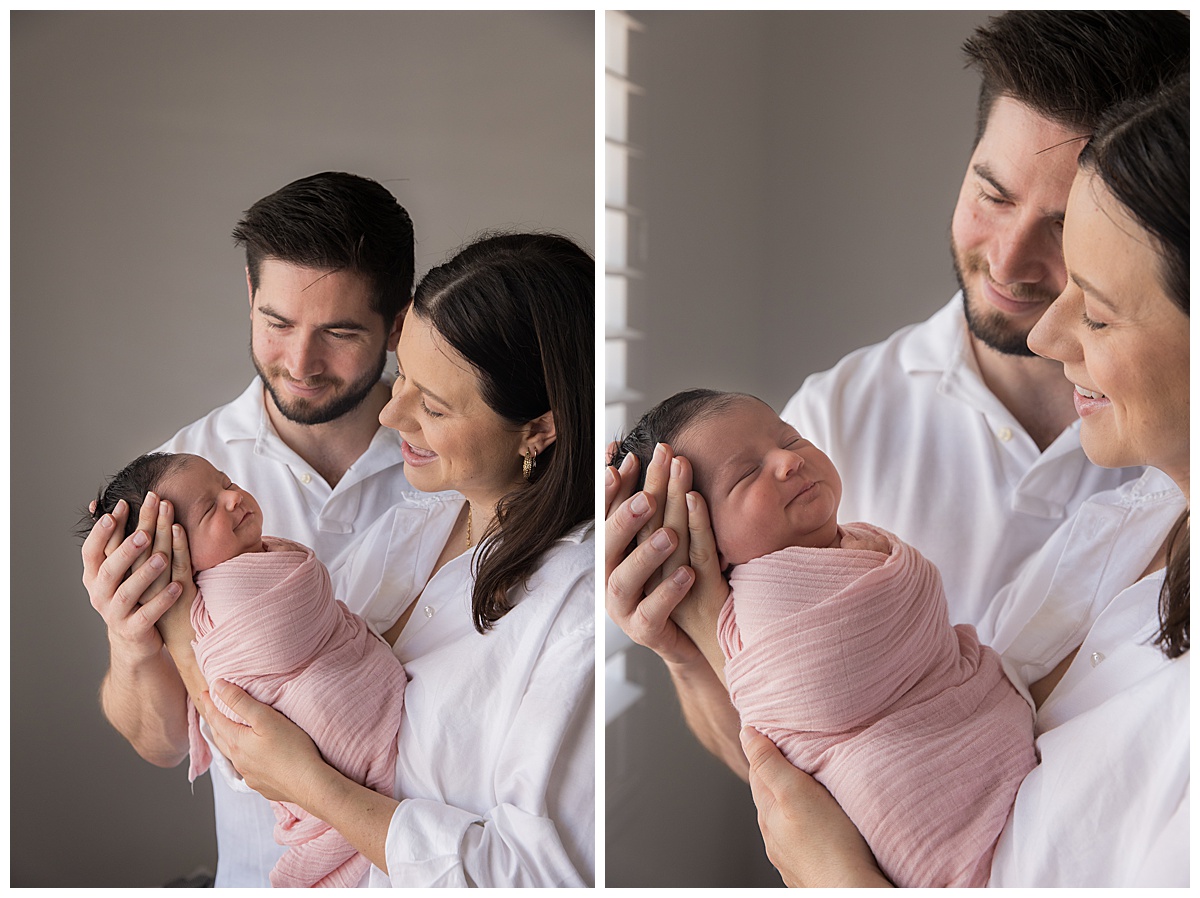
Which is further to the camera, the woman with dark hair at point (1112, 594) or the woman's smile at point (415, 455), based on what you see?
the woman's smile at point (415, 455)

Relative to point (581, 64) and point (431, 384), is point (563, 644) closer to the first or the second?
point (431, 384)

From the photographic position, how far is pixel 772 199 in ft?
5.27

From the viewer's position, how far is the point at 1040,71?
1482 millimetres

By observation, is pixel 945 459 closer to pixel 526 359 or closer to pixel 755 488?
pixel 755 488

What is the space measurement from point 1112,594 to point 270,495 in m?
1.39

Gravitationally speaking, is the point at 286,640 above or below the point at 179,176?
below

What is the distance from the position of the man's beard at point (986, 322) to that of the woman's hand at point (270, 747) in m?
1.30

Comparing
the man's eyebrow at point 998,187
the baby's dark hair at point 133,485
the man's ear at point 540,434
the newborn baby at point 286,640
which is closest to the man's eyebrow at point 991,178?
the man's eyebrow at point 998,187

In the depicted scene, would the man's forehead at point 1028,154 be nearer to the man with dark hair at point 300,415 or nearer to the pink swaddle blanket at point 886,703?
the pink swaddle blanket at point 886,703

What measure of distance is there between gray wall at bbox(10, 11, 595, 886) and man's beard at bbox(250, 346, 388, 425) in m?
0.05

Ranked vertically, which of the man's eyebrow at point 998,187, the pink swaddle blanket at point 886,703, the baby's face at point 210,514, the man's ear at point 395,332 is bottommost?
the pink swaddle blanket at point 886,703

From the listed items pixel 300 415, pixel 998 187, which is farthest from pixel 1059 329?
pixel 300 415

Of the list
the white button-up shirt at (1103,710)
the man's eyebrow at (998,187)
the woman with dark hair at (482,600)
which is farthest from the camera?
the woman with dark hair at (482,600)

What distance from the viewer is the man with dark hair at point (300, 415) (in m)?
1.60
